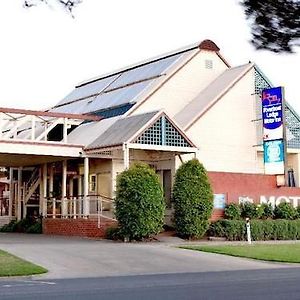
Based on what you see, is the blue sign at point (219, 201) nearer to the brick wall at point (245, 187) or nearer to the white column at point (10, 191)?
the brick wall at point (245, 187)

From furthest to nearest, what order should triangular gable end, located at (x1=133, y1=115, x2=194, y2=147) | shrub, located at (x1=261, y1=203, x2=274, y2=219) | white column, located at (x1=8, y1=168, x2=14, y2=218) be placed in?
white column, located at (x1=8, y1=168, x2=14, y2=218), shrub, located at (x1=261, y1=203, x2=274, y2=219), triangular gable end, located at (x1=133, y1=115, x2=194, y2=147)

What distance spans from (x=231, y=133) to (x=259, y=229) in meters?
7.11

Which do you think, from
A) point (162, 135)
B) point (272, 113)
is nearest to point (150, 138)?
point (162, 135)

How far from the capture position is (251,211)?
3047 centimetres

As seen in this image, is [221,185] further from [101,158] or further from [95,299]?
[95,299]

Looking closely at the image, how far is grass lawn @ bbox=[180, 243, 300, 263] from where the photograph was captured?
2194cm

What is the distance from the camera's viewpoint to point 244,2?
777 cm

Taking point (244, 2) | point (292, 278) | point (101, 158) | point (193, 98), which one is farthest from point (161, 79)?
point (244, 2)

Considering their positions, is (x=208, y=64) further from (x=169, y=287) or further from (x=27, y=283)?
(x=169, y=287)

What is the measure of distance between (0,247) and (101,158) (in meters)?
9.48

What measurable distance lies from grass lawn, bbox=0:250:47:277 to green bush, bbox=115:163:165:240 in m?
6.79

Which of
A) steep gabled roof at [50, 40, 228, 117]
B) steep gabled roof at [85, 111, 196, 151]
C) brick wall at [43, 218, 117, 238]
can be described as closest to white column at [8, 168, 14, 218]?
steep gabled roof at [50, 40, 228, 117]

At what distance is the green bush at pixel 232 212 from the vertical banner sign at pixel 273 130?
3.81 meters

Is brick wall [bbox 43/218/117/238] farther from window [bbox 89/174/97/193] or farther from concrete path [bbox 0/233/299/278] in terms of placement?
concrete path [bbox 0/233/299/278]
